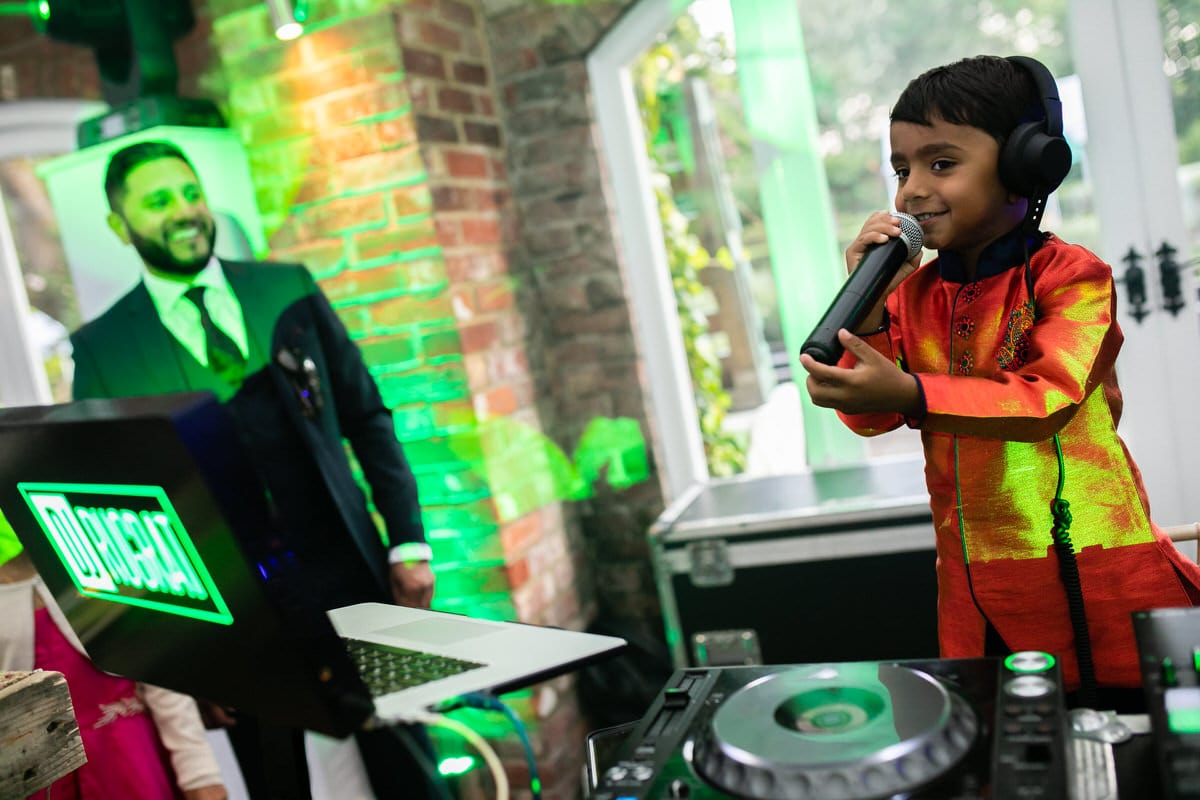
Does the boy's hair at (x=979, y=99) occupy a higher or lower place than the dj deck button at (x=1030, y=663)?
higher

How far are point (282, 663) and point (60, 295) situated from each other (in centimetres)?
314

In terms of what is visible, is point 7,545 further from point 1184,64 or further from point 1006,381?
point 1184,64

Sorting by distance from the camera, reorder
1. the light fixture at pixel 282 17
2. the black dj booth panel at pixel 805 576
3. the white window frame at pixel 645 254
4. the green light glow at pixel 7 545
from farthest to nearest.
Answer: the white window frame at pixel 645 254 < the black dj booth panel at pixel 805 576 < the light fixture at pixel 282 17 < the green light glow at pixel 7 545

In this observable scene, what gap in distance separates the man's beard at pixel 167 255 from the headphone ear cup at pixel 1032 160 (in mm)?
1750

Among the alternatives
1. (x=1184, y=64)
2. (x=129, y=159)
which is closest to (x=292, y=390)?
(x=129, y=159)

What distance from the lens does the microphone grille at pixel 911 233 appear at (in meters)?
0.98

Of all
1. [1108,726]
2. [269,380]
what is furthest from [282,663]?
[269,380]

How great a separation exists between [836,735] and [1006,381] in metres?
0.43

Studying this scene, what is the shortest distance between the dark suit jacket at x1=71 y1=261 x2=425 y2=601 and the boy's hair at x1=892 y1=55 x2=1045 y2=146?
1.43m

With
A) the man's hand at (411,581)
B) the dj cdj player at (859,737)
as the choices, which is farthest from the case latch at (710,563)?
the dj cdj player at (859,737)

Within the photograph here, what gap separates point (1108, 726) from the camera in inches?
27.3

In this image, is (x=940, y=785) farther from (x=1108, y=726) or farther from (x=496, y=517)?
(x=496, y=517)

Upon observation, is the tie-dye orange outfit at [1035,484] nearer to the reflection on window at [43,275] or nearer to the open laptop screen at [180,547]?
the open laptop screen at [180,547]

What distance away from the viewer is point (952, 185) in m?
0.99
